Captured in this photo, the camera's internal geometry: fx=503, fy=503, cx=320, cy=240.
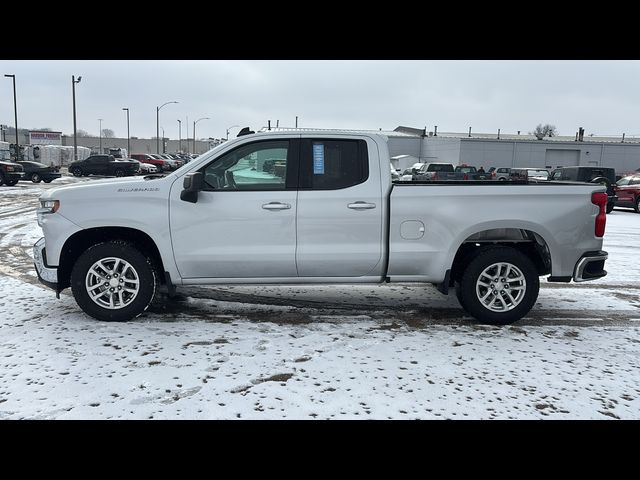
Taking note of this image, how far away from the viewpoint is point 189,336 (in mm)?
4816

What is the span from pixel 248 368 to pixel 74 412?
129 cm

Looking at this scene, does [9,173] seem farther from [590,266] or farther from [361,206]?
[590,266]

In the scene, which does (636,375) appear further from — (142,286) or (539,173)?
(539,173)

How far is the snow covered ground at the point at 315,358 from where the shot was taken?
3.49m

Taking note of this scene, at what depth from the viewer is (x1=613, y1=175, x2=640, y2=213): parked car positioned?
19.2 metres

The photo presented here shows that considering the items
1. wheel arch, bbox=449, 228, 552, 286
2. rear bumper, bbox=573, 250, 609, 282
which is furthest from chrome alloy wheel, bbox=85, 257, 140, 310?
rear bumper, bbox=573, 250, 609, 282

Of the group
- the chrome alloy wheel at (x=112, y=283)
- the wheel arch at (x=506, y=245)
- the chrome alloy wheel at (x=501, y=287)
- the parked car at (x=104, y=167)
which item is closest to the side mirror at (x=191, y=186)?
the chrome alloy wheel at (x=112, y=283)

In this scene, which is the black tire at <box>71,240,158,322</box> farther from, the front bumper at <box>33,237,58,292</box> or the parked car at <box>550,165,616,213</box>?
the parked car at <box>550,165,616,213</box>

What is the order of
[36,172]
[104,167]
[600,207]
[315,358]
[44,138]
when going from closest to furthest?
[315,358] < [600,207] < [36,172] < [104,167] < [44,138]

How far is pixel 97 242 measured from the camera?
5281 millimetres

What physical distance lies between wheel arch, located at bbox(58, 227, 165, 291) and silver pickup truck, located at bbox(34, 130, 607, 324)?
1cm

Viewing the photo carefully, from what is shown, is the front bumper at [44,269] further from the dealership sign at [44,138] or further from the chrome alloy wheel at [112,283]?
the dealership sign at [44,138]

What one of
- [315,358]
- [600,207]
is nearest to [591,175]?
[600,207]

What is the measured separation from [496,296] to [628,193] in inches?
690
